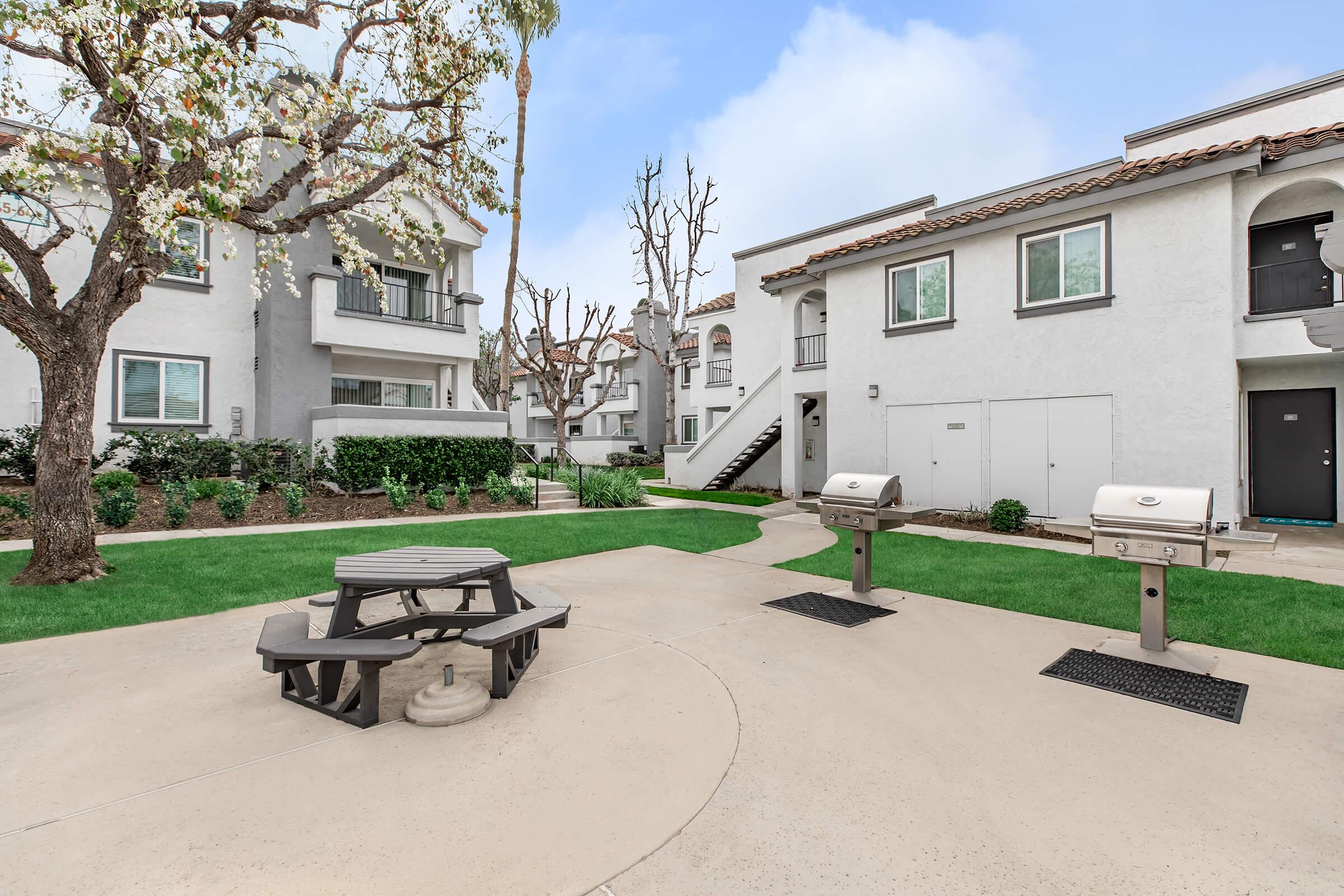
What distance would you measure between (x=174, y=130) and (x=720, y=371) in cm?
2309

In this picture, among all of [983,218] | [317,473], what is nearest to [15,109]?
[317,473]

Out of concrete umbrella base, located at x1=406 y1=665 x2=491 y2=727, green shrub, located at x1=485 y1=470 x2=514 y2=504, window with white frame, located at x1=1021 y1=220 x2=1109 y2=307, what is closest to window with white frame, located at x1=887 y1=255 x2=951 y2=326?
window with white frame, located at x1=1021 y1=220 x2=1109 y2=307

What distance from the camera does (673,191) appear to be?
27031 mm

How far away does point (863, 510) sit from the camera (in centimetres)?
584

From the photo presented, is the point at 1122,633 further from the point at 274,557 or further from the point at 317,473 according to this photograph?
the point at 317,473

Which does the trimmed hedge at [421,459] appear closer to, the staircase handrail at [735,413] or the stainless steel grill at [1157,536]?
the staircase handrail at [735,413]

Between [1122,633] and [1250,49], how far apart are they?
14776mm

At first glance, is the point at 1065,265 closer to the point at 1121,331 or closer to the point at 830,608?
the point at 1121,331

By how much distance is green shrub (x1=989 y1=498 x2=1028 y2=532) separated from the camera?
10.9 meters

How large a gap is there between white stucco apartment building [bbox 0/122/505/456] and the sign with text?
20cm

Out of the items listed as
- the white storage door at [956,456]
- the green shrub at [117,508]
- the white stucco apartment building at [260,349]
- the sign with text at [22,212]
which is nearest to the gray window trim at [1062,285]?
the white storage door at [956,456]

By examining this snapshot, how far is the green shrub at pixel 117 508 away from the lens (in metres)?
9.04

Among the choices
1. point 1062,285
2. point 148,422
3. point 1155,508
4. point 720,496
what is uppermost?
point 1062,285

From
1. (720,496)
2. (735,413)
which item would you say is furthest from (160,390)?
(735,413)
